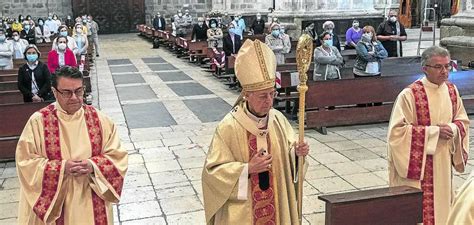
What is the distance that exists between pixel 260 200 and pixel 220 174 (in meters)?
0.31

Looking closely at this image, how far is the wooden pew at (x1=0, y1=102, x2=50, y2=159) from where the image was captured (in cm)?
757

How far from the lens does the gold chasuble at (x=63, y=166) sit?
3.60m

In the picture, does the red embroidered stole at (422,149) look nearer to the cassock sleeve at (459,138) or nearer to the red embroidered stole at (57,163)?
the cassock sleeve at (459,138)

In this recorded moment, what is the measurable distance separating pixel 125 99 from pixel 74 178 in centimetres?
883

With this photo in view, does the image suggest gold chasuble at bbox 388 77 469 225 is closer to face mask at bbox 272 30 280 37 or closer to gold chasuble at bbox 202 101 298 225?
gold chasuble at bbox 202 101 298 225

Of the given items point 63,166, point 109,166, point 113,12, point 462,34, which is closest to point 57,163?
point 63,166

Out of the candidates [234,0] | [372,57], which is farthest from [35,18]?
[372,57]

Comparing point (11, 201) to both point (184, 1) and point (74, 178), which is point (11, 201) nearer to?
point (74, 178)

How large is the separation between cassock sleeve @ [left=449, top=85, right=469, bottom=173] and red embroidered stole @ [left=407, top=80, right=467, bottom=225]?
0.05m

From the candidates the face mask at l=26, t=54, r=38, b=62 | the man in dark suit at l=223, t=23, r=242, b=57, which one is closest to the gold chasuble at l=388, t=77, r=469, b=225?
the face mask at l=26, t=54, r=38, b=62

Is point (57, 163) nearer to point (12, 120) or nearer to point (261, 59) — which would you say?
point (261, 59)

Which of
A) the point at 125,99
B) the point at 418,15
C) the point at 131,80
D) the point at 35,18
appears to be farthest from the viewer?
the point at 35,18

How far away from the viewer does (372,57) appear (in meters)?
9.43

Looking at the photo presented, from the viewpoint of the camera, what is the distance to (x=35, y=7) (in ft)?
115
